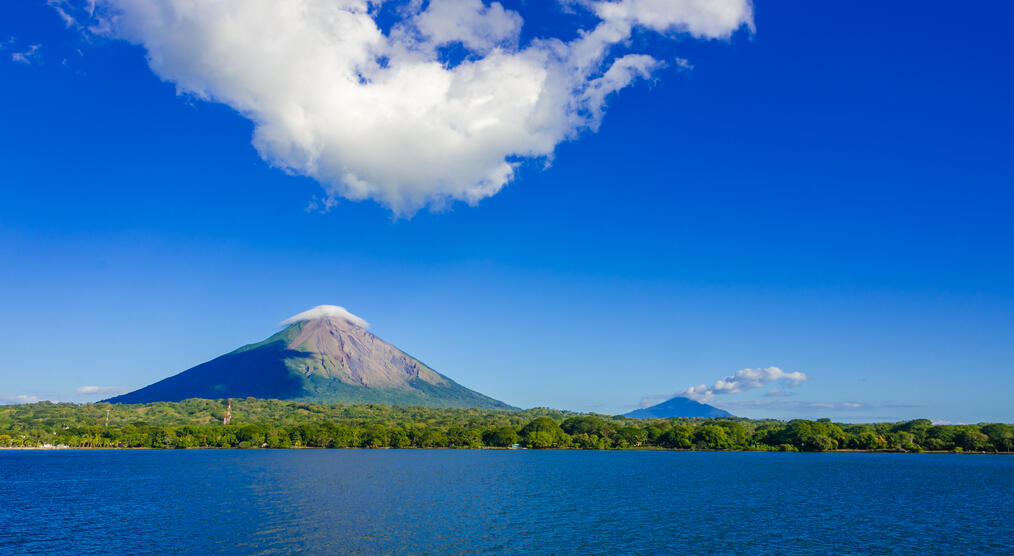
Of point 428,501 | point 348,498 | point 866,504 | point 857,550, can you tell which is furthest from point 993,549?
point 348,498

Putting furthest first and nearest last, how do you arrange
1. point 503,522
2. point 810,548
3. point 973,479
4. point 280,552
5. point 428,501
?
point 973,479, point 428,501, point 503,522, point 810,548, point 280,552

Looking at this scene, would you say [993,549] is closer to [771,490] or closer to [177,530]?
[771,490]

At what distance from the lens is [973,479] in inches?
4163

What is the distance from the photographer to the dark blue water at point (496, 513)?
152 feet

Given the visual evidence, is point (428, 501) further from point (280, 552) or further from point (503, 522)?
point (280, 552)

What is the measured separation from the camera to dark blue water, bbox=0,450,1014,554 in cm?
4647

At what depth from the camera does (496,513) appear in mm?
61250

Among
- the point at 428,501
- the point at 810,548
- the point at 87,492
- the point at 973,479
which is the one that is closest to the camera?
the point at 810,548

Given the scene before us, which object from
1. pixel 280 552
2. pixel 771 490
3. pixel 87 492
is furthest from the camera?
pixel 771 490

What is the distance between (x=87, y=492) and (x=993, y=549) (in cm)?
9472

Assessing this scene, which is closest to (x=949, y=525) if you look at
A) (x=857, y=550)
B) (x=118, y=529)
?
(x=857, y=550)

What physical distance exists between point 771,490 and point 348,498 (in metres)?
56.4

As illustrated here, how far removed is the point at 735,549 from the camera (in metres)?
45.0

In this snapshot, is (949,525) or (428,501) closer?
(949,525)
